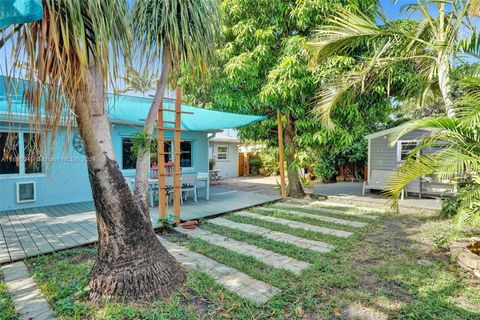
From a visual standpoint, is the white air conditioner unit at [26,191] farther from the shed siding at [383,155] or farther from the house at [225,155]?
the shed siding at [383,155]

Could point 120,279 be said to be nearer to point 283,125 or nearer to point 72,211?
point 72,211

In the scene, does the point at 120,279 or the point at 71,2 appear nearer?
the point at 71,2

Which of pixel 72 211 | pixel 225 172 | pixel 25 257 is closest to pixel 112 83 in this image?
pixel 25 257

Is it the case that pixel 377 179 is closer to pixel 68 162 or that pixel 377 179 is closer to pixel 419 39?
pixel 419 39

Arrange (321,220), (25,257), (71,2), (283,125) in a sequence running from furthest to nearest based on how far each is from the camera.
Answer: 1. (283,125)
2. (321,220)
3. (25,257)
4. (71,2)

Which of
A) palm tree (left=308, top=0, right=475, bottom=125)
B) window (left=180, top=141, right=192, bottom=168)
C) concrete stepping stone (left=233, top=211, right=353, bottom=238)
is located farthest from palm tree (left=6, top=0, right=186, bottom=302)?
window (left=180, top=141, right=192, bottom=168)

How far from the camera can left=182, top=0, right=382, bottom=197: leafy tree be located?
733 centimetres

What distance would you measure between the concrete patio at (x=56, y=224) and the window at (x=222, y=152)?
9189 millimetres

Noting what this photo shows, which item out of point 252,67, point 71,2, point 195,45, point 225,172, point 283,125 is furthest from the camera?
point 225,172

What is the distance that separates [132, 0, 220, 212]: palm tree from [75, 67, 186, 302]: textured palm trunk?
52 centimetres

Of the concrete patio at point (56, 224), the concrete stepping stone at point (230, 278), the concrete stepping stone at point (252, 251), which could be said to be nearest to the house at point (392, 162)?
the concrete patio at point (56, 224)

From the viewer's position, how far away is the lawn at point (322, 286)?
284 centimetres

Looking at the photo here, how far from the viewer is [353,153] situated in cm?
1476

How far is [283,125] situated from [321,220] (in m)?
3.91
